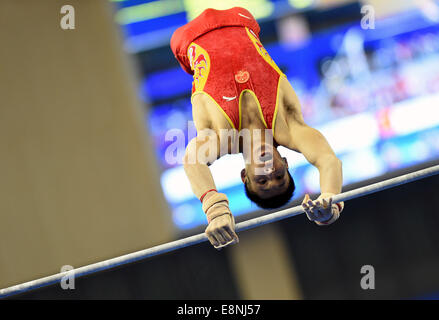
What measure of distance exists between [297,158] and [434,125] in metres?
1.37

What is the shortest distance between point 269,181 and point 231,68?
0.53 metres

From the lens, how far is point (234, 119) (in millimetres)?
2586

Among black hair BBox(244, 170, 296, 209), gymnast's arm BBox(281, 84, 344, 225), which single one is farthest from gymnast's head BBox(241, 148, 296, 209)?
gymnast's arm BBox(281, 84, 344, 225)

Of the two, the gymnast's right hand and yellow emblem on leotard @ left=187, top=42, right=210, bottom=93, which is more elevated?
yellow emblem on leotard @ left=187, top=42, right=210, bottom=93

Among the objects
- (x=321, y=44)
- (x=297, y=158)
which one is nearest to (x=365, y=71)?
(x=321, y=44)

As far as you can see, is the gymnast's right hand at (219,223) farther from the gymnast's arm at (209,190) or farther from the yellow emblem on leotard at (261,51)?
the yellow emblem on leotard at (261,51)

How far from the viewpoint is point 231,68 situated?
2582 millimetres

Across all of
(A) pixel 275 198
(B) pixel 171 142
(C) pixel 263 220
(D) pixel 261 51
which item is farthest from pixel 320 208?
(B) pixel 171 142

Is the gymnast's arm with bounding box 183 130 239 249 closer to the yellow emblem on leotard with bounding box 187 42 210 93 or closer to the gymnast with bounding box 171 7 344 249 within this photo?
the gymnast with bounding box 171 7 344 249

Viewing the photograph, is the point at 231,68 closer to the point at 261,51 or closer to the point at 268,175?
the point at 261,51

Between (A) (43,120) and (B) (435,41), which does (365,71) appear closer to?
(B) (435,41)

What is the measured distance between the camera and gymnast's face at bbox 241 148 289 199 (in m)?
2.61

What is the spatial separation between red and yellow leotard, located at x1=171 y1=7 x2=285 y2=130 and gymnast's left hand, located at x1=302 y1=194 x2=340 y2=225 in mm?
399
